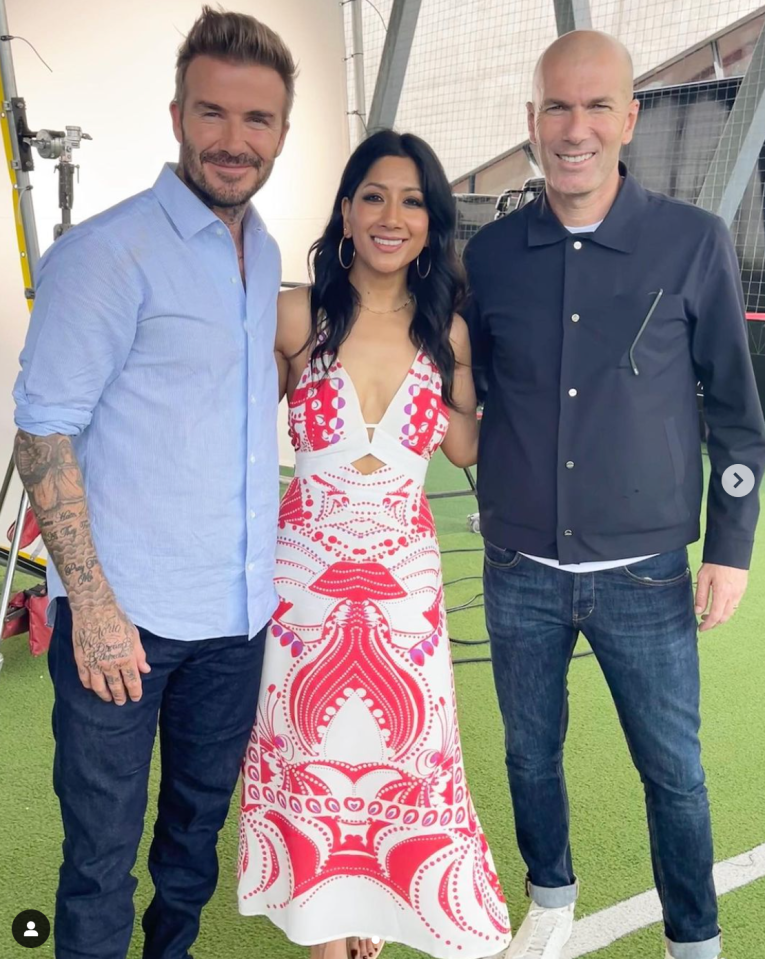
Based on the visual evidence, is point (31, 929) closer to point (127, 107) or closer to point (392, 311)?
point (392, 311)

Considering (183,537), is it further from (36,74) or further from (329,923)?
(36,74)

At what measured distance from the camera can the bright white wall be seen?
4477 mm

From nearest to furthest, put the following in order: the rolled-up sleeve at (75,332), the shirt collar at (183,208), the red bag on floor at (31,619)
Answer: the rolled-up sleeve at (75,332), the shirt collar at (183,208), the red bag on floor at (31,619)

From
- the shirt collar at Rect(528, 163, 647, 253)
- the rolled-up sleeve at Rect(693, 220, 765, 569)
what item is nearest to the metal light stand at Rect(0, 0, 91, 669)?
the shirt collar at Rect(528, 163, 647, 253)

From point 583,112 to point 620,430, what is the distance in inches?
22.7

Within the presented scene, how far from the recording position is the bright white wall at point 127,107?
4477mm

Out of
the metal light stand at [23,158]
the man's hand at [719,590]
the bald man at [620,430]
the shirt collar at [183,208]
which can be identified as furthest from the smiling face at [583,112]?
the metal light stand at [23,158]

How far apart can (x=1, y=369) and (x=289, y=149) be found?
2.13m

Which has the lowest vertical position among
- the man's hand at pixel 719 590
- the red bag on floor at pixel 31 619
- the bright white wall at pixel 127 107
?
the red bag on floor at pixel 31 619

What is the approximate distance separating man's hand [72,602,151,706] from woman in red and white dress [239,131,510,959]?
1.17 ft

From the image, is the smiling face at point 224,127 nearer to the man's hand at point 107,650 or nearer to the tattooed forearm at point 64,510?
the tattooed forearm at point 64,510

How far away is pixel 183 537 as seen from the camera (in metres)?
1.48

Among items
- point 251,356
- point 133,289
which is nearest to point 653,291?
point 251,356

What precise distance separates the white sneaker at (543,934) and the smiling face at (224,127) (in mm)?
1553
